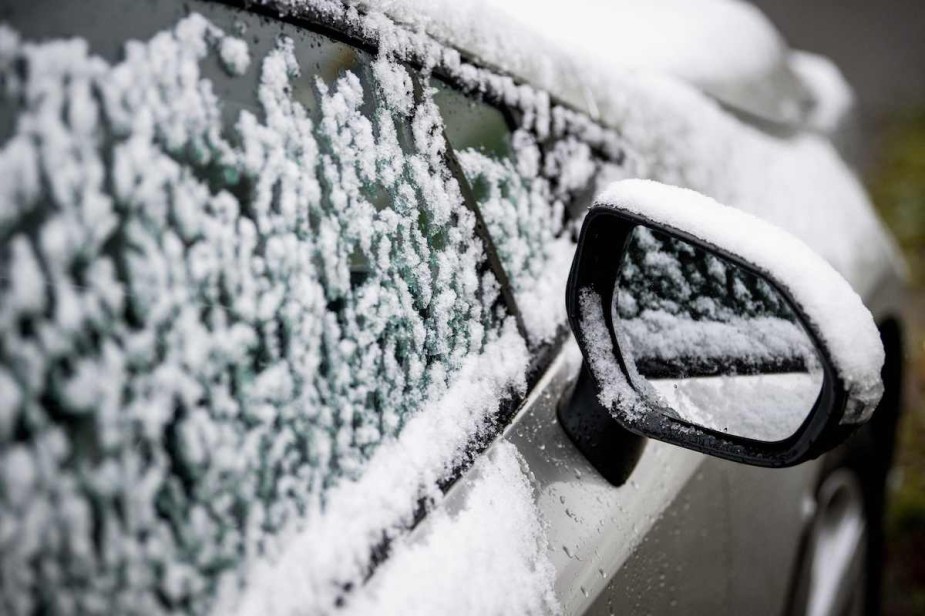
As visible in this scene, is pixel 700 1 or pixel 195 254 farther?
pixel 700 1

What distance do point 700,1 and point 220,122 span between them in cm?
244

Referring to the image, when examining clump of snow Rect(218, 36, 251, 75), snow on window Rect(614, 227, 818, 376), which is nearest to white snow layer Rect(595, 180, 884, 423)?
snow on window Rect(614, 227, 818, 376)

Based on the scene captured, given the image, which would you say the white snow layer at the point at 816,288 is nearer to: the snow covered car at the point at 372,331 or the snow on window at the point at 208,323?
the snow covered car at the point at 372,331

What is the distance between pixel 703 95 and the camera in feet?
7.11

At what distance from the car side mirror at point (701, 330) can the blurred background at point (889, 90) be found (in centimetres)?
383

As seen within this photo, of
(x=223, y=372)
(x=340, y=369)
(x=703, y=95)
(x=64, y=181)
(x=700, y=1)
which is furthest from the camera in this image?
(x=700, y=1)

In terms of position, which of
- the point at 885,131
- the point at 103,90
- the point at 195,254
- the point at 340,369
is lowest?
the point at 885,131

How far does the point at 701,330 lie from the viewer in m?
1.14

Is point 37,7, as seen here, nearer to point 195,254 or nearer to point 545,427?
point 195,254

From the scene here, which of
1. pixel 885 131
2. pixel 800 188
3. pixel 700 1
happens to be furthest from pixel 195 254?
pixel 885 131

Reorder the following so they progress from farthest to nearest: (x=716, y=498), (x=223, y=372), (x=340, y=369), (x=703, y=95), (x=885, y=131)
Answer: (x=885, y=131)
(x=703, y=95)
(x=716, y=498)
(x=340, y=369)
(x=223, y=372)

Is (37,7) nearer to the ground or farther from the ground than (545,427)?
farther from the ground

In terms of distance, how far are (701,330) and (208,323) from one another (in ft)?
2.35

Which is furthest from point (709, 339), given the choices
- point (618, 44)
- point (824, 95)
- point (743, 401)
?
point (824, 95)
